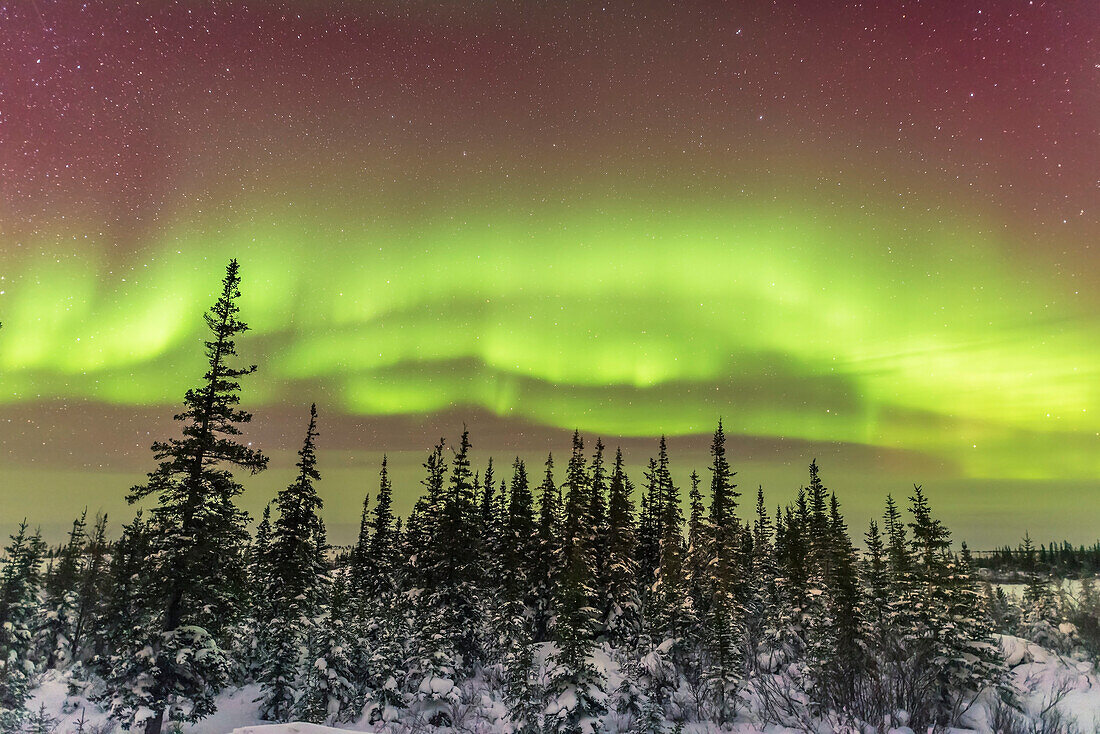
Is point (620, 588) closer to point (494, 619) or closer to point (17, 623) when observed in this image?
point (494, 619)

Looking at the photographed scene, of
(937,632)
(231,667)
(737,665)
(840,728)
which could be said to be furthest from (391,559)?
(840,728)

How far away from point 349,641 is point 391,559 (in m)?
13.7

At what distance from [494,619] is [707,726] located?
571 inches

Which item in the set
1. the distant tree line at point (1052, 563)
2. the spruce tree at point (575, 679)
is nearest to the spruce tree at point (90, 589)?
the spruce tree at point (575, 679)

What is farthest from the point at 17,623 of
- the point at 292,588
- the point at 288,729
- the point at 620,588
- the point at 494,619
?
the point at 288,729

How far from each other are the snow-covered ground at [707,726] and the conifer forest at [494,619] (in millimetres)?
241

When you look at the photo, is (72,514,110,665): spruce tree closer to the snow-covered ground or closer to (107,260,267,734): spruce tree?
the snow-covered ground

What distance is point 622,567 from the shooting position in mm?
42031

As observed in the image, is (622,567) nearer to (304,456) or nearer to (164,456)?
(304,456)

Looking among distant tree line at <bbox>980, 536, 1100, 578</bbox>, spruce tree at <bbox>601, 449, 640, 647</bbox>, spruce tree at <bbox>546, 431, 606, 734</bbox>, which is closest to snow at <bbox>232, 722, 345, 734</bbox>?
spruce tree at <bbox>546, 431, 606, 734</bbox>

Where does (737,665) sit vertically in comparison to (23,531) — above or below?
below

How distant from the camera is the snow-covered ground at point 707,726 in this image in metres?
24.8

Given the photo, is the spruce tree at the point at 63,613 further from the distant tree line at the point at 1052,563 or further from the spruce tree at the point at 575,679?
the distant tree line at the point at 1052,563

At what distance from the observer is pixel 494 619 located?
39562 millimetres
